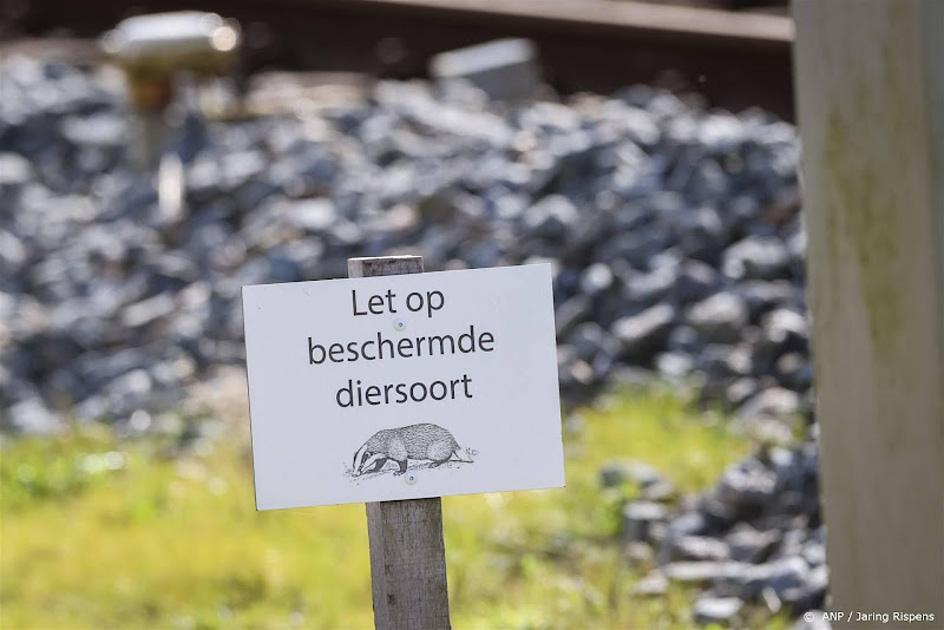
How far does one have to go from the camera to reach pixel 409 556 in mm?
2506

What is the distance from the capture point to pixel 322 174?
7.92 m

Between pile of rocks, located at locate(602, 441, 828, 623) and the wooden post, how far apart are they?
1453mm

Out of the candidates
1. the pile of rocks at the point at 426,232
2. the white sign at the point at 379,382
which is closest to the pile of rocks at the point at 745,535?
the pile of rocks at the point at 426,232

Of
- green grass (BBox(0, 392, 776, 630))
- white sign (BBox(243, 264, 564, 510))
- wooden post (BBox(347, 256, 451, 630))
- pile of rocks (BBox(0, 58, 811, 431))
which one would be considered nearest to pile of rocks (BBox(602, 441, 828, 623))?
green grass (BBox(0, 392, 776, 630))

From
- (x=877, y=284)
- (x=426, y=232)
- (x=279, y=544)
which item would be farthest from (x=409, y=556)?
(x=426, y=232)

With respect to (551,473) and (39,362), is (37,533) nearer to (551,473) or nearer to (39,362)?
(39,362)

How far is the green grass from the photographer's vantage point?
4117 mm

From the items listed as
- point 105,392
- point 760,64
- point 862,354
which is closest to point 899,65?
point 862,354

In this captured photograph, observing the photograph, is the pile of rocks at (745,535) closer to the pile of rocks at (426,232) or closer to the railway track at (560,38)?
the pile of rocks at (426,232)

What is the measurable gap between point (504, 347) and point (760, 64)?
20.4 feet

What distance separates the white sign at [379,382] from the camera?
96.7 inches

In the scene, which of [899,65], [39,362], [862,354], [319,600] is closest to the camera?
[899,65]

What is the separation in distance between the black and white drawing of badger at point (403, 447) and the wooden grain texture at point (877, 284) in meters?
0.89

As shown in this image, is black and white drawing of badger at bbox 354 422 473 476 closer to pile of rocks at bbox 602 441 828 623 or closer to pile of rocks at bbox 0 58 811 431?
pile of rocks at bbox 602 441 828 623
